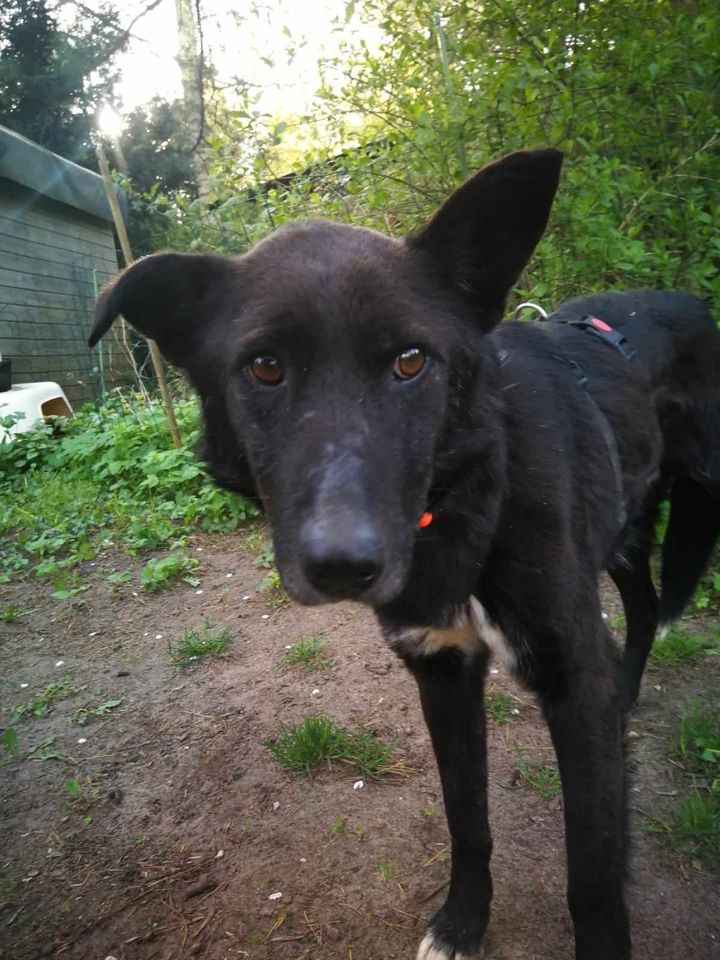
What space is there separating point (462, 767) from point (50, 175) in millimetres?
10152

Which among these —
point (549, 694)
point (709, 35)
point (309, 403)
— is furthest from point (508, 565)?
point (709, 35)

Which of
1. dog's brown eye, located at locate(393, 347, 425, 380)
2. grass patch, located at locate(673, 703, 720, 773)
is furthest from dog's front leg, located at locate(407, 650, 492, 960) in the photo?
grass patch, located at locate(673, 703, 720, 773)

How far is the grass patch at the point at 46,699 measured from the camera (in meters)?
3.04

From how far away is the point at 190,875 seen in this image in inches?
83.6

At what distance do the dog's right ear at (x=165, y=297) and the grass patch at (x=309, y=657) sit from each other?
5.82 ft

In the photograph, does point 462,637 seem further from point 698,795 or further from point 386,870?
point 698,795

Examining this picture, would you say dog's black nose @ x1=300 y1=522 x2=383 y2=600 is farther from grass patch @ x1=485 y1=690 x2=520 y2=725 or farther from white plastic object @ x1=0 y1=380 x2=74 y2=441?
white plastic object @ x1=0 y1=380 x2=74 y2=441

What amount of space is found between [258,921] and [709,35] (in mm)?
3720

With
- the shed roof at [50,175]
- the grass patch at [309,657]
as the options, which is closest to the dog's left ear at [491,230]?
the grass patch at [309,657]

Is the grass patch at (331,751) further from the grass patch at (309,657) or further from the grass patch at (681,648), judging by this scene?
the grass patch at (681,648)

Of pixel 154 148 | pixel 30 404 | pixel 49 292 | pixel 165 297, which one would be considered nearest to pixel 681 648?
pixel 165 297

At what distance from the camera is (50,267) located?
1009cm

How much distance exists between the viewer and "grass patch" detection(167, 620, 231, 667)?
3.33 metres

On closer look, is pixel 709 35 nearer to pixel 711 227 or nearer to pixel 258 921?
pixel 711 227
